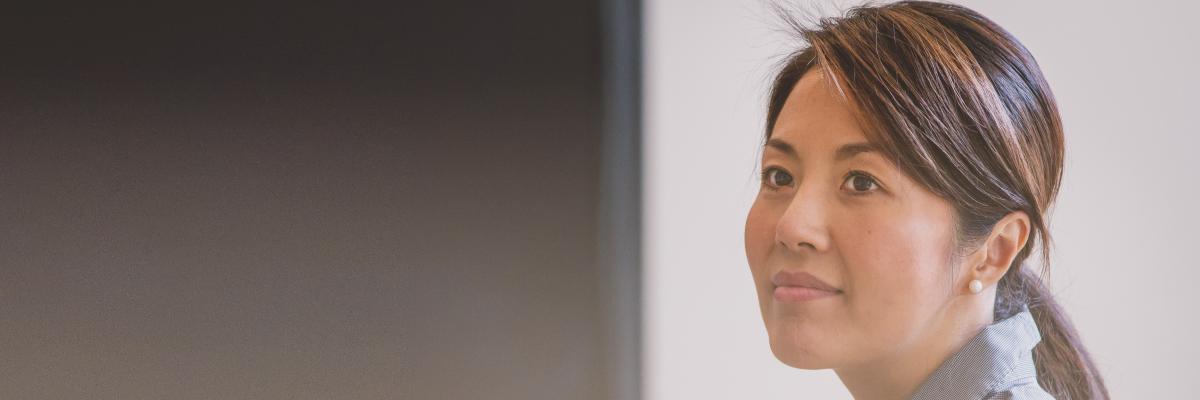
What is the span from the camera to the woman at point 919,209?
3.65ft

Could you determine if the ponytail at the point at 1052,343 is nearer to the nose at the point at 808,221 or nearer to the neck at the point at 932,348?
the neck at the point at 932,348

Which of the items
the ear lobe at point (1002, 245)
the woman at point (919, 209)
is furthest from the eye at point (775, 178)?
the ear lobe at point (1002, 245)

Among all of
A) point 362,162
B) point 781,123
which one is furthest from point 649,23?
point 362,162

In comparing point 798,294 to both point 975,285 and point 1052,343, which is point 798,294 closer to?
point 975,285

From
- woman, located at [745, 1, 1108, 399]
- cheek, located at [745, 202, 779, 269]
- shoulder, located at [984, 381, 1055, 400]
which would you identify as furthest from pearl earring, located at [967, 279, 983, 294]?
cheek, located at [745, 202, 779, 269]

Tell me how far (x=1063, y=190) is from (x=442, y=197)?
0.75 metres

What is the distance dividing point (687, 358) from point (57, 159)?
82 cm

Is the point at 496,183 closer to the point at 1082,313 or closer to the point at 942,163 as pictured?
A: the point at 942,163

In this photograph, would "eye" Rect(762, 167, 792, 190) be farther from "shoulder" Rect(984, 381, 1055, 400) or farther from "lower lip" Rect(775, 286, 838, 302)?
"shoulder" Rect(984, 381, 1055, 400)

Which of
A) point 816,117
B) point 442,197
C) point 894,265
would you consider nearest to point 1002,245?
point 894,265

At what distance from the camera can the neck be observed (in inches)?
44.5

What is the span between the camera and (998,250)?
3.73 feet

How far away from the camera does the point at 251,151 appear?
1396mm

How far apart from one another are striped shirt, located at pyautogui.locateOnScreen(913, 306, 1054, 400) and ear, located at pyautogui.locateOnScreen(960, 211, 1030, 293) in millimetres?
52
